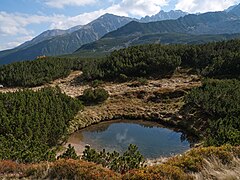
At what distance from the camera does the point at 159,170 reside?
360 inches

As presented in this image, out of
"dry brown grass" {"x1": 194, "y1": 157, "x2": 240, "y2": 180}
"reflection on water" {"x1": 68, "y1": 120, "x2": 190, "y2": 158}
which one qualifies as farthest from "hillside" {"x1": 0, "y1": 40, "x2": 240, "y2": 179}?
"reflection on water" {"x1": 68, "y1": 120, "x2": 190, "y2": 158}

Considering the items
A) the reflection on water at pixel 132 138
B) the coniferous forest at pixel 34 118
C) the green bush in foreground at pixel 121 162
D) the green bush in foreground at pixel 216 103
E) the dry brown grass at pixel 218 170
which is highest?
the dry brown grass at pixel 218 170

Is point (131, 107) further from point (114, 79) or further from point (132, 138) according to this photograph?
point (114, 79)

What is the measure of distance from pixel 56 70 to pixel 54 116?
23.1m

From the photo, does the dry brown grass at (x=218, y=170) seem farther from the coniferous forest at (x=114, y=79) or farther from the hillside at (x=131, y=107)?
the coniferous forest at (x=114, y=79)

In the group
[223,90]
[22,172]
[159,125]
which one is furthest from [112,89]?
[22,172]

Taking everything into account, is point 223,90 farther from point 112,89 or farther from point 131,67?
point 131,67

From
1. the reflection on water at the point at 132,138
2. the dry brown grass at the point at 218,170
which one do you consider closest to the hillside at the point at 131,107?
the dry brown grass at the point at 218,170

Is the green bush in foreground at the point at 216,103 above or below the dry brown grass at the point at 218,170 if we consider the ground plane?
below

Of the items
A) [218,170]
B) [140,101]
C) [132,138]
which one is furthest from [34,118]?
[218,170]

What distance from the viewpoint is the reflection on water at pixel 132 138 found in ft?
81.1

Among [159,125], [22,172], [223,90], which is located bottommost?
[159,125]

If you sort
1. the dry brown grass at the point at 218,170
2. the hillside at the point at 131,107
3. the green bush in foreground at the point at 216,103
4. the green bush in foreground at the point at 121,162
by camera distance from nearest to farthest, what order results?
the dry brown grass at the point at 218,170, the hillside at the point at 131,107, the green bush in foreground at the point at 121,162, the green bush in foreground at the point at 216,103

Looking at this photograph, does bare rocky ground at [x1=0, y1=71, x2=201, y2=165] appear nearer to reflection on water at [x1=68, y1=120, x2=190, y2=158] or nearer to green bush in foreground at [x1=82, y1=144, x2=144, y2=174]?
reflection on water at [x1=68, y1=120, x2=190, y2=158]
